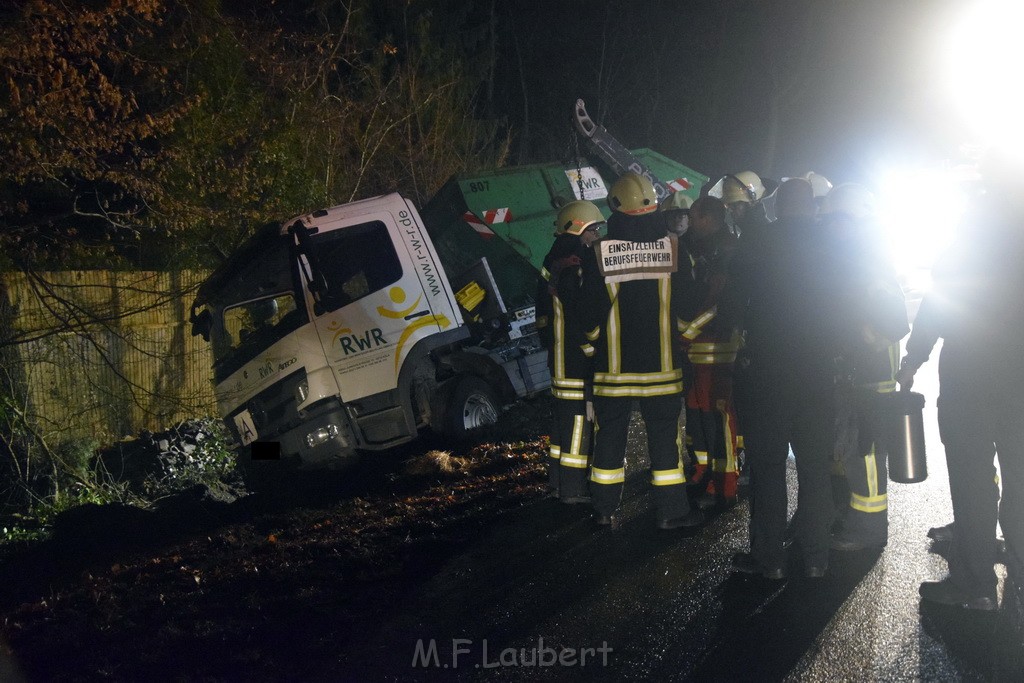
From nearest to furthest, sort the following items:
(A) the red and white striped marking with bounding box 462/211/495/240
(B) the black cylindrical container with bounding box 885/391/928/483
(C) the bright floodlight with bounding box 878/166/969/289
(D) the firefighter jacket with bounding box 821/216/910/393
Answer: (B) the black cylindrical container with bounding box 885/391/928/483 < (D) the firefighter jacket with bounding box 821/216/910/393 < (C) the bright floodlight with bounding box 878/166/969/289 < (A) the red and white striped marking with bounding box 462/211/495/240

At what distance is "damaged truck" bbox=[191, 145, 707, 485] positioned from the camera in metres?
7.57

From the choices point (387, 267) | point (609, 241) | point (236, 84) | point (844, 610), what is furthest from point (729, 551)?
point (236, 84)

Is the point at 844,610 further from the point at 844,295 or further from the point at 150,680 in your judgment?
the point at 150,680

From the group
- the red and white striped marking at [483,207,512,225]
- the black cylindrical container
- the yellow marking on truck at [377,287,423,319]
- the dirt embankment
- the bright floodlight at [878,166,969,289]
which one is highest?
the red and white striped marking at [483,207,512,225]

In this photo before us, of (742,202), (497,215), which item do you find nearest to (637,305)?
(742,202)

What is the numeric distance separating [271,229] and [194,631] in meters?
3.94

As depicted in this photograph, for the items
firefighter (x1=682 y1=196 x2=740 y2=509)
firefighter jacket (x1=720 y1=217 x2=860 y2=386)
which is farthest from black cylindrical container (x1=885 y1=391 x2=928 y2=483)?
firefighter (x1=682 y1=196 x2=740 y2=509)

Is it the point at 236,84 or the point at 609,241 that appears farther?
the point at 236,84

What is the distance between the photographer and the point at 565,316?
5824 mm

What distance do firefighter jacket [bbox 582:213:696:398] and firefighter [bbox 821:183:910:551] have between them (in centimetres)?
92

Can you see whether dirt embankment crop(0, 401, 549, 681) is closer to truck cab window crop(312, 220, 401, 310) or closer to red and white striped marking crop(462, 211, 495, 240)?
truck cab window crop(312, 220, 401, 310)

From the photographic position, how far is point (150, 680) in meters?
3.98

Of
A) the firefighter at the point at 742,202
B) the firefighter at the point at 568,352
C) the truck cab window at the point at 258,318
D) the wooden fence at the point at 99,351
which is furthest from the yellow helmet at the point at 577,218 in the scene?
the wooden fence at the point at 99,351

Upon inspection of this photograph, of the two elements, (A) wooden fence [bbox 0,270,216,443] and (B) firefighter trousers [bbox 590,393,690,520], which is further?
(A) wooden fence [bbox 0,270,216,443]
